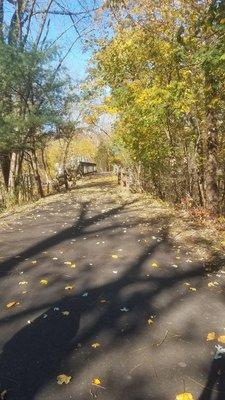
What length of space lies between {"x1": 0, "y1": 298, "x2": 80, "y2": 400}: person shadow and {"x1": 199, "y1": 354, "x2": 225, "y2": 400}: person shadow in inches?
52.1

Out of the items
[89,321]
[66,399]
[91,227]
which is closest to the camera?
[66,399]

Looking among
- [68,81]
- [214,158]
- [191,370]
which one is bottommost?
[191,370]

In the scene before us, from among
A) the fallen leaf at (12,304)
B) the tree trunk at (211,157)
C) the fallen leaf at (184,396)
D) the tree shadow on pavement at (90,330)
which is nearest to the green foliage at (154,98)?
the tree trunk at (211,157)

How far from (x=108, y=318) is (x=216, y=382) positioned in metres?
1.52

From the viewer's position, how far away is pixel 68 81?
1670 cm

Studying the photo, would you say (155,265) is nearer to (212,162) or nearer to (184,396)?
(184,396)

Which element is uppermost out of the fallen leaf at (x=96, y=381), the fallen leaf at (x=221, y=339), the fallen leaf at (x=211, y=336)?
the fallen leaf at (x=96, y=381)

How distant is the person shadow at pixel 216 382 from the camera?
332cm

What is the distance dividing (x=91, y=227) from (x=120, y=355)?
5.62 m

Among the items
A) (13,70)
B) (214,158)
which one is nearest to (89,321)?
(214,158)

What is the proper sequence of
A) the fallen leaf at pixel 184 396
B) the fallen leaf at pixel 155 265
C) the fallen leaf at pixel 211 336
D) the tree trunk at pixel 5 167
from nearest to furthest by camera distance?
the fallen leaf at pixel 184 396, the fallen leaf at pixel 211 336, the fallen leaf at pixel 155 265, the tree trunk at pixel 5 167

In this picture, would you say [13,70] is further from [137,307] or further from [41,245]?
[137,307]

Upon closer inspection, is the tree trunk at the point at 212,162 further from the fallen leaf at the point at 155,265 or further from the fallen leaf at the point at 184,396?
the fallen leaf at the point at 184,396

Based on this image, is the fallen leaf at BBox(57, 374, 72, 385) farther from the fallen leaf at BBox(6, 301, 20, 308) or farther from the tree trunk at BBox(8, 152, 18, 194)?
the tree trunk at BBox(8, 152, 18, 194)
